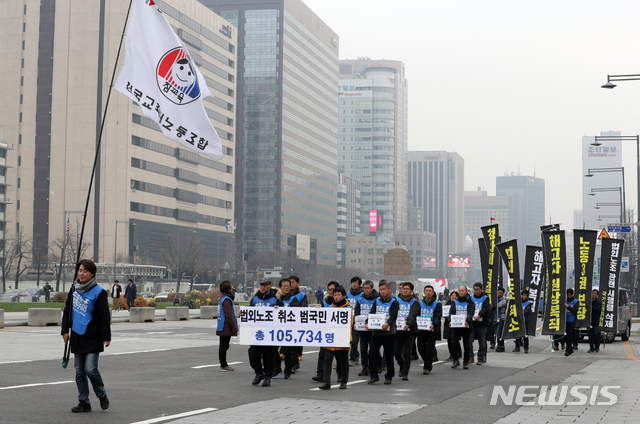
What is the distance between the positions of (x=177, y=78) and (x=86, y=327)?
6.63 meters

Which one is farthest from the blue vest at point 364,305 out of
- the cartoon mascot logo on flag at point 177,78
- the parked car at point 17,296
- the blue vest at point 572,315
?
the parked car at point 17,296

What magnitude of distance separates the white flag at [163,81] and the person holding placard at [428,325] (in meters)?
5.66

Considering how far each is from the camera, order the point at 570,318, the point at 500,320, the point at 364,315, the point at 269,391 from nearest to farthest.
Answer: the point at 269,391 → the point at 364,315 → the point at 570,318 → the point at 500,320

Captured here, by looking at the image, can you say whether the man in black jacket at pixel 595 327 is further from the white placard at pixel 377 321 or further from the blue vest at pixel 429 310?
the white placard at pixel 377 321

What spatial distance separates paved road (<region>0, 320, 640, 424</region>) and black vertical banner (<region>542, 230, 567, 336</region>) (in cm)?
212

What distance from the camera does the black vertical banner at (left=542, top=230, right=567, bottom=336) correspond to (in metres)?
24.0

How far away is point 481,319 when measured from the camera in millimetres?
19500

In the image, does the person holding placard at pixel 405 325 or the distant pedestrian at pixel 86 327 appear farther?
the person holding placard at pixel 405 325

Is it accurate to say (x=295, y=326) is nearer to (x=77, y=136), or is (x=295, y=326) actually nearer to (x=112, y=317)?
(x=112, y=317)

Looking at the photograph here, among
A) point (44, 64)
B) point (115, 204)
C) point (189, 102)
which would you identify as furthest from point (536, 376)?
point (44, 64)

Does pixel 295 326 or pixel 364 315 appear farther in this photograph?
pixel 364 315

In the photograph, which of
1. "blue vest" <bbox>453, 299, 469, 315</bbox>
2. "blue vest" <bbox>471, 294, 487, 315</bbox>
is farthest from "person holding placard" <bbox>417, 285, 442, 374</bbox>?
→ "blue vest" <bbox>471, 294, 487, 315</bbox>

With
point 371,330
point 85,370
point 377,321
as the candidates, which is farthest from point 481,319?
point 85,370

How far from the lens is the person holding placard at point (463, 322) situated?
60.0 ft
